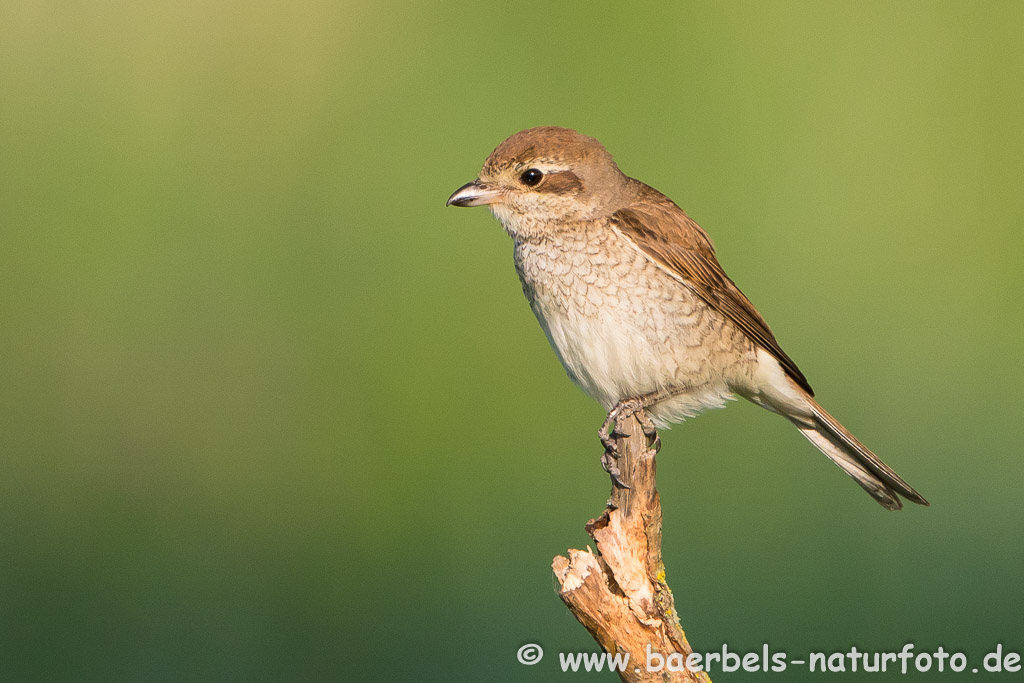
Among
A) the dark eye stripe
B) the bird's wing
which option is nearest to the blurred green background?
the bird's wing

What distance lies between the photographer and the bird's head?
3977 millimetres

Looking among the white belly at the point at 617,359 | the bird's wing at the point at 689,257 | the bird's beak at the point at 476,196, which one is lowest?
the white belly at the point at 617,359

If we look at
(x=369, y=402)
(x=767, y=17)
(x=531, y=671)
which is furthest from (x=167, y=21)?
(x=531, y=671)

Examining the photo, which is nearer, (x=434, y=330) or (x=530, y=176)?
(x=530, y=176)

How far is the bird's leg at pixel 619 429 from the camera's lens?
345 centimetres

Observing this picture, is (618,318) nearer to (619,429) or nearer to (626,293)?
(626,293)

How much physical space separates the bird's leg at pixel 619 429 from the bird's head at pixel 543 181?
2.10 feet

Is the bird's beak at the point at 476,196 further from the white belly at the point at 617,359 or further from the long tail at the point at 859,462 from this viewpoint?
the long tail at the point at 859,462

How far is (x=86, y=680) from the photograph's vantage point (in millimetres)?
4688

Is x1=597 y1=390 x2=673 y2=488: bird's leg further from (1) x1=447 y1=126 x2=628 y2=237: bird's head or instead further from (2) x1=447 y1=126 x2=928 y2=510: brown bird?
(1) x1=447 y1=126 x2=628 y2=237: bird's head

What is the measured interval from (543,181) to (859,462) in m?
1.45

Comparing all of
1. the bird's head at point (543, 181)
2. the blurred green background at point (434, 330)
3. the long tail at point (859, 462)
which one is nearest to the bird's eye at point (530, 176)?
the bird's head at point (543, 181)

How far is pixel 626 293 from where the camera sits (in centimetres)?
385

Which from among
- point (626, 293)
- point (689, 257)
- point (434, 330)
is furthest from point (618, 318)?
point (434, 330)
